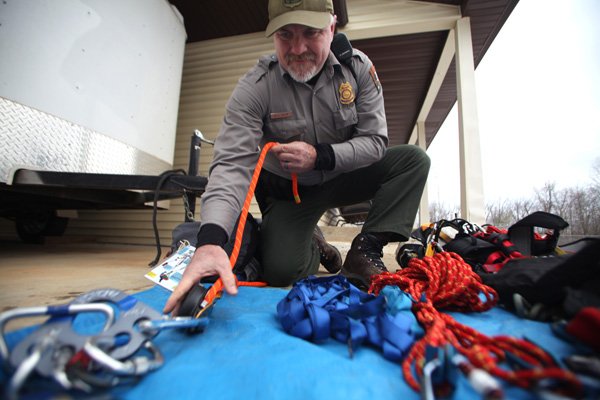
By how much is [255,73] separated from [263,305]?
1226 millimetres

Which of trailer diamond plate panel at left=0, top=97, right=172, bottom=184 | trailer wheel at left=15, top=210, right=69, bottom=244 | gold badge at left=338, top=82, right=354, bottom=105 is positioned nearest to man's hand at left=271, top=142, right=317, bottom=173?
gold badge at left=338, top=82, right=354, bottom=105

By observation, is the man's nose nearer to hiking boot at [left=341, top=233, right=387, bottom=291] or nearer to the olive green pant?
the olive green pant

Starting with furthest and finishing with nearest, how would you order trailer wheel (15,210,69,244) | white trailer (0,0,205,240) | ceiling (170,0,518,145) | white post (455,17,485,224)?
trailer wheel (15,210,69,244) < ceiling (170,0,518,145) < white post (455,17,485,224) < white trailer (0,0,205,240)

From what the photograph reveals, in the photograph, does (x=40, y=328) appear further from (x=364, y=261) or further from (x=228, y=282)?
(x=364, y=261)

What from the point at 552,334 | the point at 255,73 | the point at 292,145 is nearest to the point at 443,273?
the point at 552,334

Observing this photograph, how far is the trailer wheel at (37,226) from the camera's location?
159 inches

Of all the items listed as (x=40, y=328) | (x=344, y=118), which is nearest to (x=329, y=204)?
(x=344, y=118)

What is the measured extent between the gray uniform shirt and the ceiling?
2.91 meters

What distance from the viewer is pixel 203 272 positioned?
840 millimetres

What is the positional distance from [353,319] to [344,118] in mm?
1131

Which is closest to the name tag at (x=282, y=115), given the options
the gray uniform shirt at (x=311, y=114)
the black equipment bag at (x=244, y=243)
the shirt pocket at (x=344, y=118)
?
the gray uniform shirt at (x=311, y=114)

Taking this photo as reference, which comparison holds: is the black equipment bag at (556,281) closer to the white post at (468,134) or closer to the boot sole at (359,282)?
the boot sole at (359,282)

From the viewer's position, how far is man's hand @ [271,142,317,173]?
1.34 meters

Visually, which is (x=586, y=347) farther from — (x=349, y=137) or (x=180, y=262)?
(x=349, y=137)
